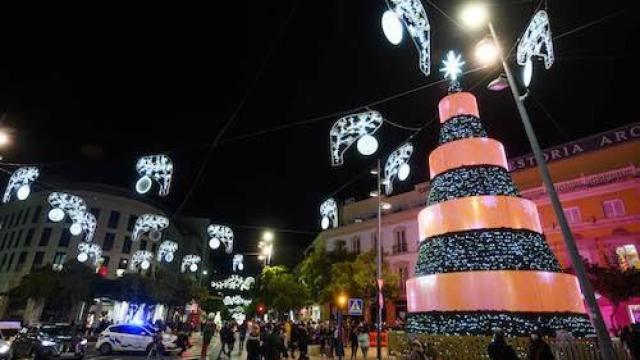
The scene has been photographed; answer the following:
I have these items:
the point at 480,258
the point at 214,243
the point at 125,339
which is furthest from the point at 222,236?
the point at 480,258

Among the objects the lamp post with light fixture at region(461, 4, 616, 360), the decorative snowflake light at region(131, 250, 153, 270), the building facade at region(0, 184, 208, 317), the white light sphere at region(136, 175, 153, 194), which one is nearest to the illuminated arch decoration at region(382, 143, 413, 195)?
the lamp post with light fixture at region(461, 4, 616, 360)

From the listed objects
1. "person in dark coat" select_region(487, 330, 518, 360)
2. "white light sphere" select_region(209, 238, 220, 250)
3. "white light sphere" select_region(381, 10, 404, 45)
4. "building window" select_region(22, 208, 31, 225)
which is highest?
"building window" select_region(22, 208, 31, 225)

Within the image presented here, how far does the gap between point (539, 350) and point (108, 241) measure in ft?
196

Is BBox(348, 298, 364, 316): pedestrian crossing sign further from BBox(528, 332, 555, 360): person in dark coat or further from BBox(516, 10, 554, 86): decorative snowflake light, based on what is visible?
BBox(516, 10, 554, 86): decorative snowflake light

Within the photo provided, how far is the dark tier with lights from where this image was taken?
1224cm

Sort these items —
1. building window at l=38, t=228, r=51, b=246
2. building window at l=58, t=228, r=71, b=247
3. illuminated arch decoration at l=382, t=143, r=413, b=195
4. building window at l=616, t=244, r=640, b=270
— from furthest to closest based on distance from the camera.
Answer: building window at l=58, t=228, r=71, b=247 → building window at l=38, t=228, r=51, b=246 → building window at l=616, t=244, r=640, b=270 → illuminated arch decoration at l=382, t=143, r=413, b=195

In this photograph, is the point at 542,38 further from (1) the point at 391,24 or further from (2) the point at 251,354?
(2) the point at 251,354

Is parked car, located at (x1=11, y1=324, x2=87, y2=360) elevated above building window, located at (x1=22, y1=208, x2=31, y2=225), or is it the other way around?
A: building window, located at (x1=22, y1=208, x2=31, y2=225)

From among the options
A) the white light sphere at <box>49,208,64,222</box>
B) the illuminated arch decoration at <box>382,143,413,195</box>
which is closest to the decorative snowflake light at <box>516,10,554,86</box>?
the illuminated arch decoration at <box>382,143,413,195</box>

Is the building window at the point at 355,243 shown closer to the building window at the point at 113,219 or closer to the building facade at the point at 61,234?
the building facade at the point at 61,234

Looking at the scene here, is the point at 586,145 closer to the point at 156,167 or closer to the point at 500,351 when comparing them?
the point at 500,351

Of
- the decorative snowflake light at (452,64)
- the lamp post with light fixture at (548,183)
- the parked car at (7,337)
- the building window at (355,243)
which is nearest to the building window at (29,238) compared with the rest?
the parked car at (7,337)

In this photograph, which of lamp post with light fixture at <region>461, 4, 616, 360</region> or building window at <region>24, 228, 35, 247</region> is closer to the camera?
lamp post with light fixture at <region>461, 4, 616, 360</region>

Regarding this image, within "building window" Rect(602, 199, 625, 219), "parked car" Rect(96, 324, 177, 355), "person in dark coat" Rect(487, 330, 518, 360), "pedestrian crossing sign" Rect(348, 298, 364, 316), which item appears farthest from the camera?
"building window" Rect(602, 199, 625, 219)
